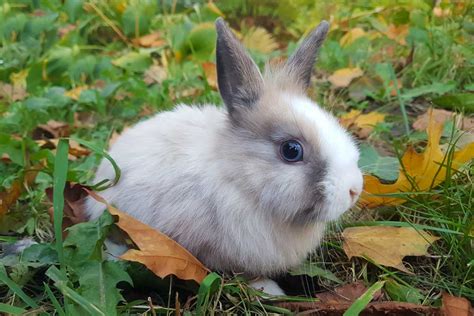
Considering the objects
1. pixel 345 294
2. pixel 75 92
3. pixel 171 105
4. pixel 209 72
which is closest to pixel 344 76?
pixel 209 72

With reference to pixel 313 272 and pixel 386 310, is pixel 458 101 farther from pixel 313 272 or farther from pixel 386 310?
pixel 386 310

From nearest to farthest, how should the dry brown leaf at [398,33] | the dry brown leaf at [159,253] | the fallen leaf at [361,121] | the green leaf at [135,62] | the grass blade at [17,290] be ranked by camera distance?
1. the grass blade at [17,290]
2. the dry brown leaf at [159,253]
3. the fallen leaf at [361,121]
4. the dry brown leaf at [398,33]
5. the green leaf at [135,62]

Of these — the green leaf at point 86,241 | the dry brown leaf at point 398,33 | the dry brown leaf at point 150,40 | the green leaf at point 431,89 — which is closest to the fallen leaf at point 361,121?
the green leaf at point 431,89

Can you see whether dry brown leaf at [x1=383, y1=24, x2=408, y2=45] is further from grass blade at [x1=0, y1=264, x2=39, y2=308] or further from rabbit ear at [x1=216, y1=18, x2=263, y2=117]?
grass blade at [x1=0, y1=264, x2=39, y2=308]

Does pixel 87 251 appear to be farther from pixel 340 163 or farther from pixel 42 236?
pixel 340 163

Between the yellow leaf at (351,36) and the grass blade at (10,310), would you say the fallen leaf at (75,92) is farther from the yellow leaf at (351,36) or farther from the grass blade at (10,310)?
the grass blade at (10,310)
